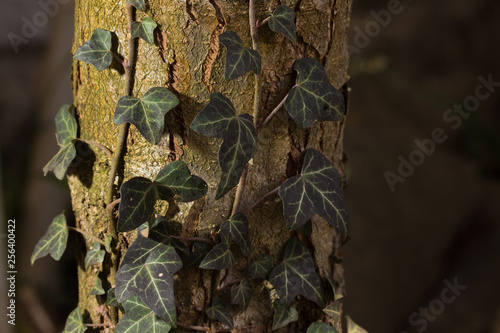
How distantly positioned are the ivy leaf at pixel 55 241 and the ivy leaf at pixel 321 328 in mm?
402

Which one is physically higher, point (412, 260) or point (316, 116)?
point (316, 116)

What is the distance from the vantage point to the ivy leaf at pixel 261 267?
652 mm

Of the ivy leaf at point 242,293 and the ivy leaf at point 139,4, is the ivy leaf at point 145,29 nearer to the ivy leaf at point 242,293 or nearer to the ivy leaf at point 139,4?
the ivy leaf at point 139,4

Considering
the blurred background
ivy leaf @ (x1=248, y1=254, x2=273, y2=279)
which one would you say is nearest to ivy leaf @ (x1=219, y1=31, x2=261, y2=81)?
ivy leaf @ (x1=248, y1=254, x2=273, y2=279)

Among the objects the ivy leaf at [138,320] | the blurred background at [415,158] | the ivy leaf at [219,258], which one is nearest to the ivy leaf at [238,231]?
the ivy leaf at [219,258]

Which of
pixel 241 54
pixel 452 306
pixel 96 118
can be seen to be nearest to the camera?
pixel 241 54

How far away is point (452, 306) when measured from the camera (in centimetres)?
227

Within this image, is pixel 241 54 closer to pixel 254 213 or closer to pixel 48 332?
pixel 254 213

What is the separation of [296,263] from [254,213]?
0.10 meters

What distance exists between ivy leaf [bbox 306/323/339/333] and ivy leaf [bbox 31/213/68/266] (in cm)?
40

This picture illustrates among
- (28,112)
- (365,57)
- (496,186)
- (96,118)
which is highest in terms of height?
(365,57)

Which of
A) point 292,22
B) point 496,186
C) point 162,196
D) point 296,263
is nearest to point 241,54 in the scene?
point 292,22

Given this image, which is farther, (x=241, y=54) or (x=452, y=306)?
(x=452, y=306)

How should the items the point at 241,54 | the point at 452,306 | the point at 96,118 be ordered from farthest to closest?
the point at 452,306 < the point at 96,118 < the point at 241,54
